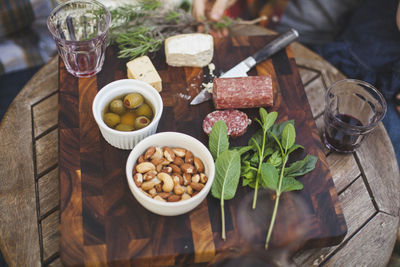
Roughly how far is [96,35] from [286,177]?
2.70 ft

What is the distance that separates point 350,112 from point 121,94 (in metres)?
0.79

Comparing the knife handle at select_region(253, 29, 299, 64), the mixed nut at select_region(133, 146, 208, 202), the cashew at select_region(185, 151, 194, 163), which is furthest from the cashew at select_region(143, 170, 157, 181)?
the knife handle at select_region(253, 29, 299, 64)

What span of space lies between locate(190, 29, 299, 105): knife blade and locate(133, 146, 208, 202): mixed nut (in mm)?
245

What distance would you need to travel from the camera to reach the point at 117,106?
1317 millimetres

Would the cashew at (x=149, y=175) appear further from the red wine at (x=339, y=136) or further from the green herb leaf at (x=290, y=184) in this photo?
the red wine at (x=339, y=136)

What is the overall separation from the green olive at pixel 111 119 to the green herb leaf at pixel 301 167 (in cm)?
52

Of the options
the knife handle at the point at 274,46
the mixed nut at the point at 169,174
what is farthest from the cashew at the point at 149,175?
the knife handle at the point at 274,46

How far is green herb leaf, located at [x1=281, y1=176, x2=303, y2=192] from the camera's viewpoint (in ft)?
3.99

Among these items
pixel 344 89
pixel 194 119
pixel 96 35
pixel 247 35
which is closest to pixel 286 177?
pixel 194 119

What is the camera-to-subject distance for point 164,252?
3.79 feet

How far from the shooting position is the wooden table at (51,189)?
124cm

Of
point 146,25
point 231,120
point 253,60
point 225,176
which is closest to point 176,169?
point 225,176

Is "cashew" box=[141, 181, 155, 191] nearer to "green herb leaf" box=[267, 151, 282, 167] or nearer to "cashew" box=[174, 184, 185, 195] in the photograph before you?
"cashew" box=[174, 184, 185, 195]

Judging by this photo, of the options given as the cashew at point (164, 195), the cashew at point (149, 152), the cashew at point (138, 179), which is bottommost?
the cashew at point (164, 195)
